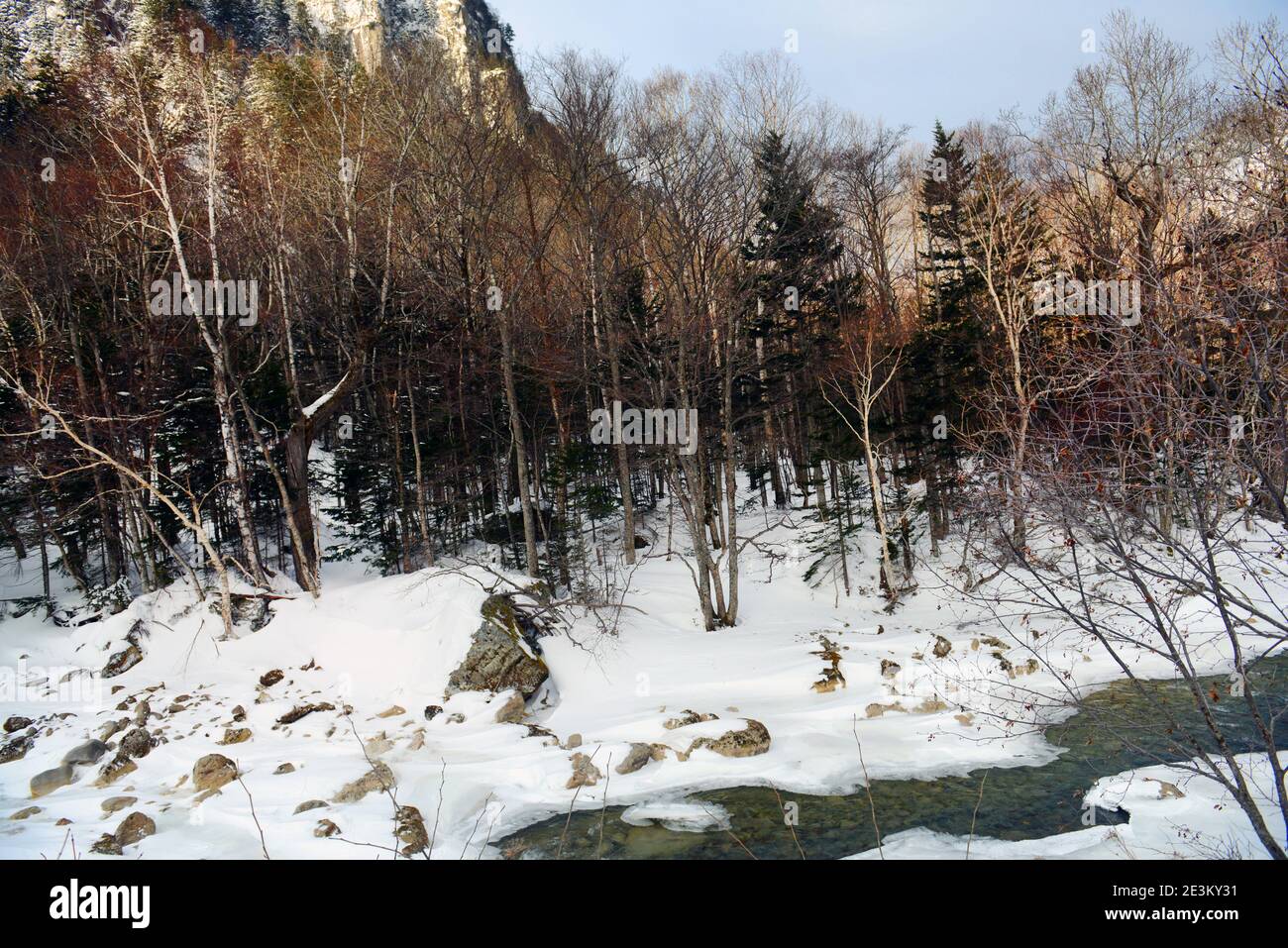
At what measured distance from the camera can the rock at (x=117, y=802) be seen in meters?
7.87

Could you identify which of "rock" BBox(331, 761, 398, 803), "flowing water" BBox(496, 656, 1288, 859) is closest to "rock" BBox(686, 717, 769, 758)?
"flowing water" BBox(496, 656, 1288, 859)

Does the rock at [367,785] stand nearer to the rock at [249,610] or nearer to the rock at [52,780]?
the rock at [52,780]

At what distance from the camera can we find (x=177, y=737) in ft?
32.7

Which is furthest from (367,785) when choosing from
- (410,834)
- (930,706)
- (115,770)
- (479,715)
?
(930,706)

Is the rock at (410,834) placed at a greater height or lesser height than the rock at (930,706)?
greater

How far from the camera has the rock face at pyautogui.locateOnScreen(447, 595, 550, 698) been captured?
36.8 feet

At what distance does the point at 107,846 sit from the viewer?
22.3ft

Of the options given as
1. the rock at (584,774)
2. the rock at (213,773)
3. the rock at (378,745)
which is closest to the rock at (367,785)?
the rock at (378,745)

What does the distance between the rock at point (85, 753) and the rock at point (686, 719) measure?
804 cm

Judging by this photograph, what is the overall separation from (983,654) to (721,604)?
542cm

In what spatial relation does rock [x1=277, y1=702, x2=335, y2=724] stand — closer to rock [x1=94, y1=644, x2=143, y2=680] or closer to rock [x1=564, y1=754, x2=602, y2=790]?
rock [x1=94, y1=644, x2=143, y2=680]

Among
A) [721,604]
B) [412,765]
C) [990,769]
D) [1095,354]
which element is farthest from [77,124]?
[990,769]

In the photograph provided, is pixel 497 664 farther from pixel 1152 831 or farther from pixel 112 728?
pixel 1152 831

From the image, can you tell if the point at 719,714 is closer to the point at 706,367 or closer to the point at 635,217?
the point at 706,367
